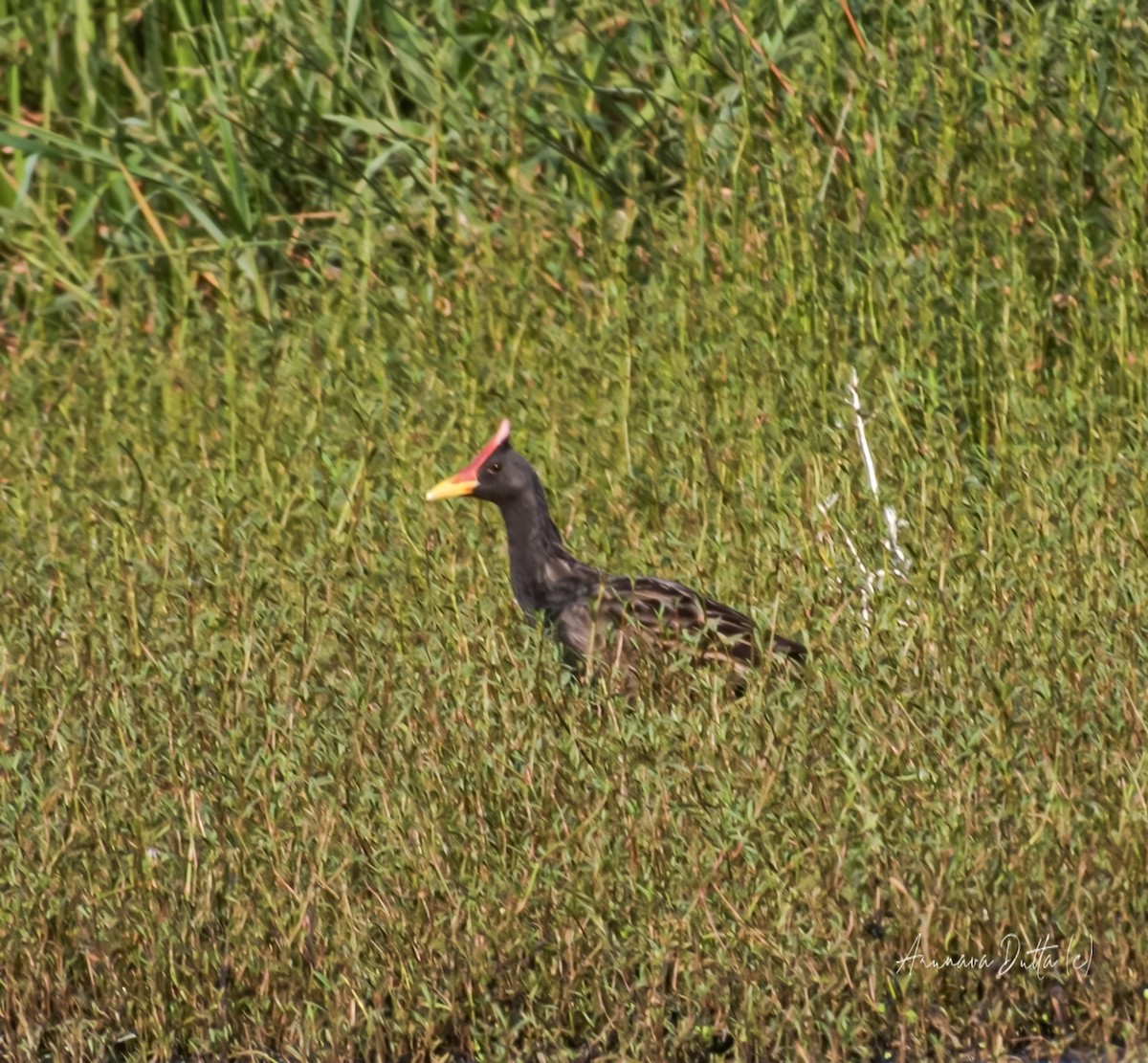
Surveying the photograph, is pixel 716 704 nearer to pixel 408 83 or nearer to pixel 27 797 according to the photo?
pixel 27 797

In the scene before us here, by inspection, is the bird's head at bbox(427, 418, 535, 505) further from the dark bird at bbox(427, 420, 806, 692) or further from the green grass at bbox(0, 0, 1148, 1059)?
the green grass at bbox(0, 0, 1148, 1059)

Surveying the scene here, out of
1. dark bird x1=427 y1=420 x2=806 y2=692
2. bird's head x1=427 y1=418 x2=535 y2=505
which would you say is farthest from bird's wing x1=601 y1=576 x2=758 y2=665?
bird's head x1=427 y1=418 x2=535 y2=505

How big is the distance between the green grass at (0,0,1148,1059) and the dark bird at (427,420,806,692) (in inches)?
4.9

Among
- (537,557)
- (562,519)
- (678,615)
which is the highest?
(678,615)

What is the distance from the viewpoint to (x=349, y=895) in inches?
165

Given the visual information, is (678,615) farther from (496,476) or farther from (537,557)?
(496,476)

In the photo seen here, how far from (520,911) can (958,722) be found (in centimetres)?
102

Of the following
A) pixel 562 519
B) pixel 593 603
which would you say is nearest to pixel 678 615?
pixel 593 603

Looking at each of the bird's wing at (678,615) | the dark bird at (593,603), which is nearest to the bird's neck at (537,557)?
the dark bird at (593,603)

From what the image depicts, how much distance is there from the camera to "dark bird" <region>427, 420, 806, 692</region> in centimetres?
505

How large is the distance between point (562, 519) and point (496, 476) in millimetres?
493

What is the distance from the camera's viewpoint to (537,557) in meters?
6.00

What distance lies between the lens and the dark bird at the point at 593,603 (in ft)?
16.6

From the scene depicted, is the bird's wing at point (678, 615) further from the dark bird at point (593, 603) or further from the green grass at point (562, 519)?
the green grass at point (562, 519)
